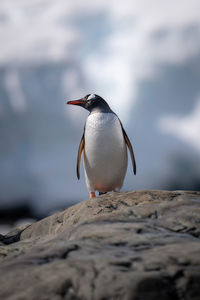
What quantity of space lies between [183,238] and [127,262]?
62 cm

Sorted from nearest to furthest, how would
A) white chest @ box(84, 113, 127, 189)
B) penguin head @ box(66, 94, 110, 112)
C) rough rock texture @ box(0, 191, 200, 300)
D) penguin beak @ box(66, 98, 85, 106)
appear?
rough rock texture @ box(0, 191, 200, 300), white chest @ box(84, 113, 127, 189), penguin head @ box(66, 94, 110, 112), penguin beak @ box(66, 98, 85, 106)

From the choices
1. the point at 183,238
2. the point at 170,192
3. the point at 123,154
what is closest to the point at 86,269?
the point at 183,238

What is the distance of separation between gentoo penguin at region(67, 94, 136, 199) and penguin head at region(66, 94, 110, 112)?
0.03 meters

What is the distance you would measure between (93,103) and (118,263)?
445 cm

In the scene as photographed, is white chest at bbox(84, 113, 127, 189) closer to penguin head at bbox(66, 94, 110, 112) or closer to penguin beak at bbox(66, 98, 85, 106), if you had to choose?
penguin head at bbox(66, 94, 110, 112)

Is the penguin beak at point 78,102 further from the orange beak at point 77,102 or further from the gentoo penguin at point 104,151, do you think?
the gentoo penguin at point 104,151

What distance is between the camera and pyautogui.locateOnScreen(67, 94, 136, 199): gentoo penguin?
546cm

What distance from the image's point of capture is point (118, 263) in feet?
6.00

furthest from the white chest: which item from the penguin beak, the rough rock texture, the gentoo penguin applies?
the rough rock texture

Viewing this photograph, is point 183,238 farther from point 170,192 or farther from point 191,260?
point 170,192

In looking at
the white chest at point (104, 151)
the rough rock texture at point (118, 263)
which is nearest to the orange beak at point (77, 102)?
the white chest at point (104, 151)

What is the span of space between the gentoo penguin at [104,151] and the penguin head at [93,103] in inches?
1.1

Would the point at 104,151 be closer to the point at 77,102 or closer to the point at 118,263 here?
the point at 77,102

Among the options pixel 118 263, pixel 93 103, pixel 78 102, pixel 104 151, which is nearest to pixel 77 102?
pixel 78 102
